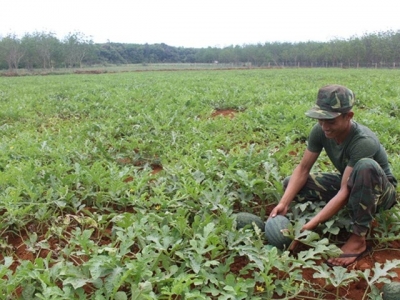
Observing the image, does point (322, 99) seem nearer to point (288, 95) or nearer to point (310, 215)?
point (310, 215)

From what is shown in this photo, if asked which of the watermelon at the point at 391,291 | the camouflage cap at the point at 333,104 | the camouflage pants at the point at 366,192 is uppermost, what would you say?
the camouflage cap at the point at 333,104

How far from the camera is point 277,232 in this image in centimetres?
320

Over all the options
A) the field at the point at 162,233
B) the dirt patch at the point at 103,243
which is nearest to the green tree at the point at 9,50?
the field at the point at 162,233

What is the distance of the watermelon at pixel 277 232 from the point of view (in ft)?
10.4

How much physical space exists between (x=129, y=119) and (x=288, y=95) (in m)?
5.47

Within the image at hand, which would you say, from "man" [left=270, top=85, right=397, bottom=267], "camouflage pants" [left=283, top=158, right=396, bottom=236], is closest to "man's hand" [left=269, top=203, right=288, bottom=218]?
"man" [left=270, top=85, right=397, bottom=267]

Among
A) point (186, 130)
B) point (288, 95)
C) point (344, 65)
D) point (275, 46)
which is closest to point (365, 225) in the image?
point (186, 130)

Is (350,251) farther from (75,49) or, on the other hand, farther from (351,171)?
(75,49)

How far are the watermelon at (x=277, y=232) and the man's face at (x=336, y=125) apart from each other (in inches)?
32.8

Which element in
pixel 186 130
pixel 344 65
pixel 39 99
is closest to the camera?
pixel 186 130

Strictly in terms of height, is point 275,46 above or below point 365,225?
above

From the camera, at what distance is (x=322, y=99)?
312 cm

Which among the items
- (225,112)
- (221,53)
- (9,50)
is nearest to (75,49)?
(9,50)

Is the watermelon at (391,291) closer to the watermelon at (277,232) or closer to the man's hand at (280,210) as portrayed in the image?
the watermelon at (277,232)
